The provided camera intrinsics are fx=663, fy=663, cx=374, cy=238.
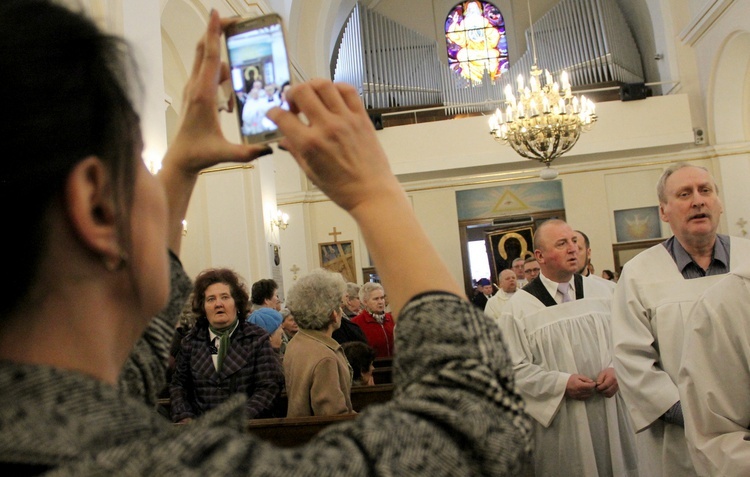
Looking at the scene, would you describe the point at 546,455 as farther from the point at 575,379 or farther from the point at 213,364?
the point at 213,364

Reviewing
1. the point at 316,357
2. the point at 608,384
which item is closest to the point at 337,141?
the point at 316,357

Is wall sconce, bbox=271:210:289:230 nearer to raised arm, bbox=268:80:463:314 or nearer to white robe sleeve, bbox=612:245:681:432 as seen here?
white robe sleeve, bbox=612:245:681:432

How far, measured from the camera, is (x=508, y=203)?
14891mm

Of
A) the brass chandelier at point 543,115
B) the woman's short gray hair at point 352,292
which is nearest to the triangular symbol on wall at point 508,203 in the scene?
the brass chandelier at point 543,115

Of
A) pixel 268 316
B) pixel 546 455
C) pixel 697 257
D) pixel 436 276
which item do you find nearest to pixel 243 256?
pixel 268 316

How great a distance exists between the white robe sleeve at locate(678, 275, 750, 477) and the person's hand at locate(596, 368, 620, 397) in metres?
1.64

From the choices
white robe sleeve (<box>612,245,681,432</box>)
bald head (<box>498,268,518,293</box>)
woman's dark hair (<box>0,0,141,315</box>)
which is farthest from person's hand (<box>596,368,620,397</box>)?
bald head (<box>498,268,518,293</box>)

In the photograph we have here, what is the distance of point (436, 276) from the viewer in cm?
76

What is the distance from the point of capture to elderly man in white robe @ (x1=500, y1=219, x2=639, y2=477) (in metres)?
3.75

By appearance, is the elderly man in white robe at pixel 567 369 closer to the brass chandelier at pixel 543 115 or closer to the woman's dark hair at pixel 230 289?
the woman's dark hair at pixel 230 289

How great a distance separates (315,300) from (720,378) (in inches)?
81.6

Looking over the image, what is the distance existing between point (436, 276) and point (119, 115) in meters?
0.38

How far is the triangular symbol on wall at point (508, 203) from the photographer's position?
48.8 feet

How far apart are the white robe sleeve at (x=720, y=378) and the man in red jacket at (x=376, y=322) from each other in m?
4.47
